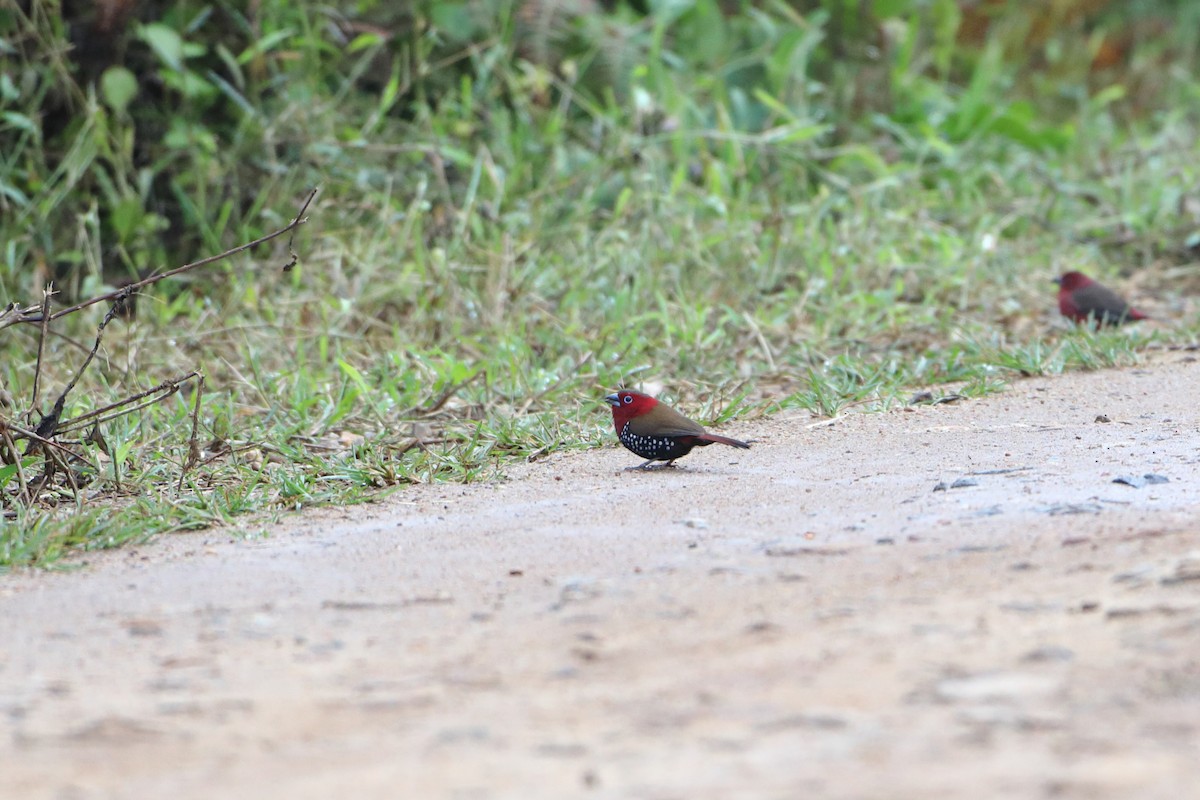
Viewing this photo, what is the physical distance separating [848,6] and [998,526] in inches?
265

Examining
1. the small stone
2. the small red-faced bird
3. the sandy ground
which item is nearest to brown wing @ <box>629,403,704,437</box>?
Answer: the sandy ground

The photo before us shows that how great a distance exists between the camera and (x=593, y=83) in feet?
28.4

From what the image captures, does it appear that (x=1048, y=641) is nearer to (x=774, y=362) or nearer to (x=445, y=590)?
(x=445, y=590)

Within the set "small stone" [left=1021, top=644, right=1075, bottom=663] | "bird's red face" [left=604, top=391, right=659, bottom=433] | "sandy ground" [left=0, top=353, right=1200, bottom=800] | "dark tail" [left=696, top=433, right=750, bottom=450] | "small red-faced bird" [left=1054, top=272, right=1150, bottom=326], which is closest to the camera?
"sandy ground" [left=0, top=353, right=1200, bottom=800]

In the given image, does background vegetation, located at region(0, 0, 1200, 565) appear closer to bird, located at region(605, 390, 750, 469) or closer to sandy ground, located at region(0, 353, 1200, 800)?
bird, located at region(605, 390, 750, 469)

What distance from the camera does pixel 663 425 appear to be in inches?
182

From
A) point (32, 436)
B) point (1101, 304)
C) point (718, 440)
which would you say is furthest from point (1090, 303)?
point (32, 436)

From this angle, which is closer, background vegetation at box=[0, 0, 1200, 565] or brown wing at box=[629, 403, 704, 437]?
brown wing at box=[629, 403, 704, 437]

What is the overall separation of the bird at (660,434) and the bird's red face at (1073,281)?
8.73 ft

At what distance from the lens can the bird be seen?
15.2ft

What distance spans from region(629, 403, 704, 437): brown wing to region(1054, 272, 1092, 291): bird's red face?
277cm

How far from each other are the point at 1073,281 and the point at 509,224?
260 cm

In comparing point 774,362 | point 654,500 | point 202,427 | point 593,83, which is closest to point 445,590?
point 654,500

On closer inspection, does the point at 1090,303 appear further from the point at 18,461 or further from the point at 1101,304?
the point at 18,461
